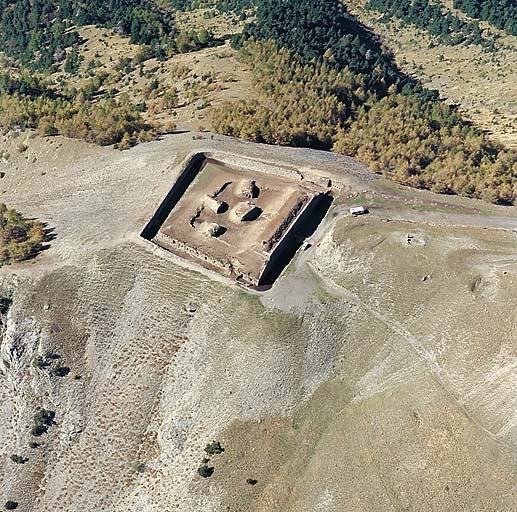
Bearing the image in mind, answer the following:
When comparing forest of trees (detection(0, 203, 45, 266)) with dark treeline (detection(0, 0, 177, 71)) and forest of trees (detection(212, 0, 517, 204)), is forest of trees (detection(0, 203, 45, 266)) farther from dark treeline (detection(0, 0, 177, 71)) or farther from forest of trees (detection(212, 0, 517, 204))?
dark treeline (detection(0, 0, 177, 71))

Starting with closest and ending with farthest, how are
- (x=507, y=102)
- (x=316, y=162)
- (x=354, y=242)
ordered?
(x=354, y=242) < (x=316, y=162) < (x=507, y=102)

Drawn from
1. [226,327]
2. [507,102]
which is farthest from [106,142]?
[507,102]

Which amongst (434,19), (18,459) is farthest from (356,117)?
(18,459)

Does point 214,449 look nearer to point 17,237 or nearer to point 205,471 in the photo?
point 205,471

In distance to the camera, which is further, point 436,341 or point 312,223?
point 312,223

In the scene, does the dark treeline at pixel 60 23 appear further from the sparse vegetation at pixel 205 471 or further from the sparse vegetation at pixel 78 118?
the sparse vegetation at pixel 205 471

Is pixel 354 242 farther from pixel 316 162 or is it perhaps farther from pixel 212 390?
pixel 212 390

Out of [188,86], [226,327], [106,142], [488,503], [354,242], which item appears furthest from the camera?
[188,86]
